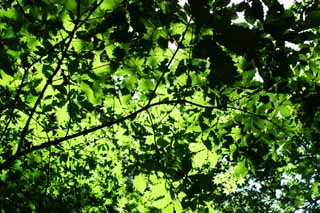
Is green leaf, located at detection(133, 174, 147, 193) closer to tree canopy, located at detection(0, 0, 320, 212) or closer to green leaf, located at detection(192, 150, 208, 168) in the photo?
tree canopy, located at detection(0, 0, 320, 212)

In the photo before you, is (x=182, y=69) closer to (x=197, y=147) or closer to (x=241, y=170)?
(x=197, y=147)

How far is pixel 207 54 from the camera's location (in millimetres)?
2305

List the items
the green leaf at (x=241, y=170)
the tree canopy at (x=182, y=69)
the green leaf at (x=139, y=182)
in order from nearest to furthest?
1. the tree canopy at (x=182, y=69)
2. the green leaf at (x=139, y=182)
3. the green leaf at (x=241, y=170)

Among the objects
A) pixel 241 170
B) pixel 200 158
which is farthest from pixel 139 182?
pixel 241 170

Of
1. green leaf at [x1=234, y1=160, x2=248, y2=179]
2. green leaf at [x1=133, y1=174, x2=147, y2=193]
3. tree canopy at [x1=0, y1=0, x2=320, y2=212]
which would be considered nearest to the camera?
tree canopy at [x1=0, y1=0, x2=320, y2=212]

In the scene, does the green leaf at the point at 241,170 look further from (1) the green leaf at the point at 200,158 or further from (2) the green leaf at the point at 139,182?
(2) the green leaf at the point at 139,182

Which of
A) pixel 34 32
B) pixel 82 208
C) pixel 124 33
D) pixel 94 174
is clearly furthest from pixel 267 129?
pixel 94 174

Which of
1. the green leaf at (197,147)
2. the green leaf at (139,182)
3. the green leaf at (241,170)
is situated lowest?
the green leaf at (139,182)

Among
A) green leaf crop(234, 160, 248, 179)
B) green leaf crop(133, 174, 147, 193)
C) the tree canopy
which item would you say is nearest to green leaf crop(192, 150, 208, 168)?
the tree canopy

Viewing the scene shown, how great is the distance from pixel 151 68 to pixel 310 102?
1454 mm

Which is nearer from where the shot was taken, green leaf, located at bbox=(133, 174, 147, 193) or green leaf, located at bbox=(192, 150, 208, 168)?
green leaf, located at bbox=(133, 174, 147, 193)

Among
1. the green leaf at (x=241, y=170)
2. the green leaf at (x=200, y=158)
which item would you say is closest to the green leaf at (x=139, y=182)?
the green leaf at (x=200, y=158)

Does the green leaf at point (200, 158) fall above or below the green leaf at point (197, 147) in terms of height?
below

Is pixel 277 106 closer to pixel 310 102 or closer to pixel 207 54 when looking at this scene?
pixel 310 102
